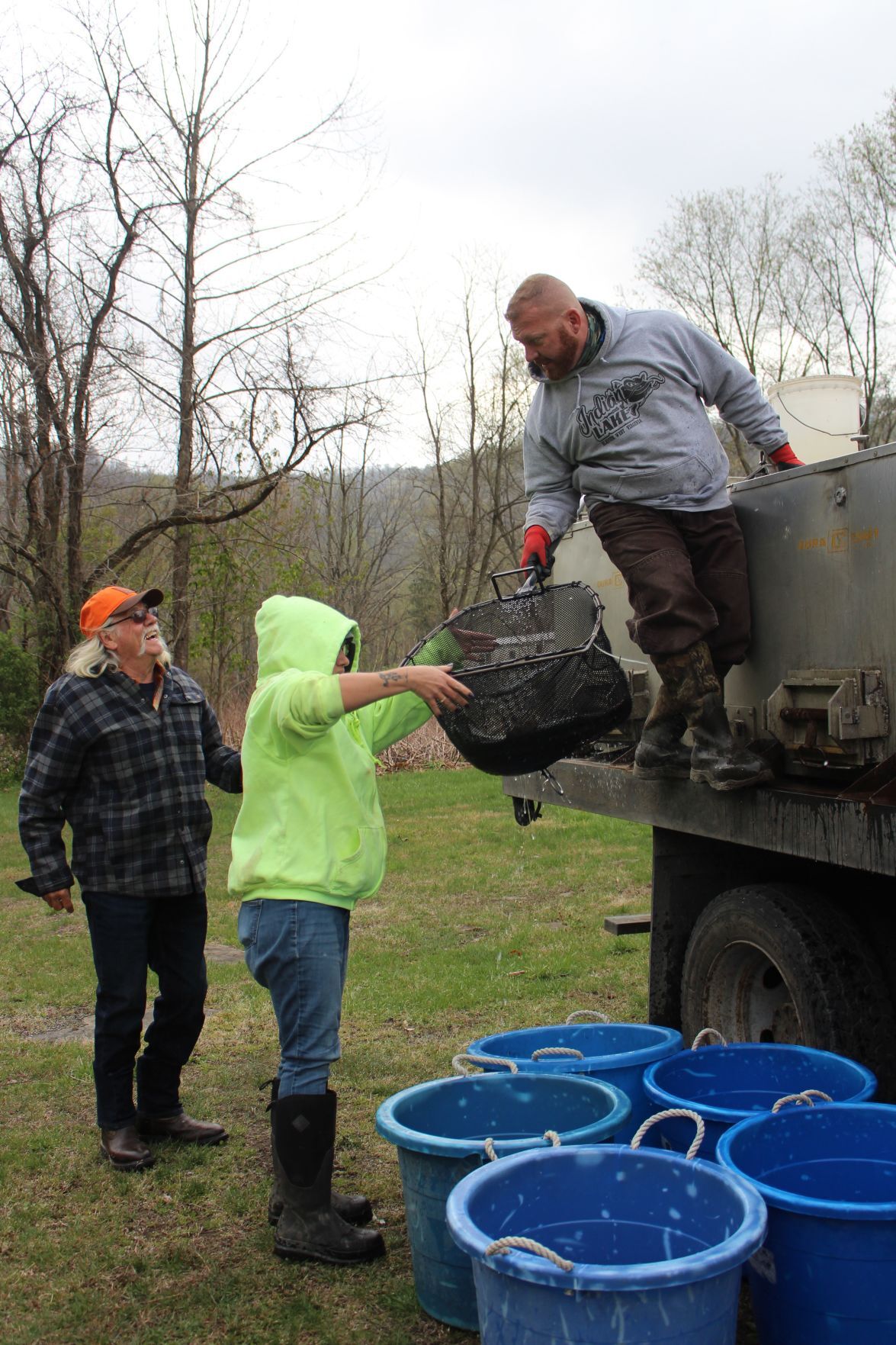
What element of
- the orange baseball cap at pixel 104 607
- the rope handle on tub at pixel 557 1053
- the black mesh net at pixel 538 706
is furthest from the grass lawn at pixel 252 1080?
the orange baseball cap at pixel 104 607

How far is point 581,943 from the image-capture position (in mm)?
7344

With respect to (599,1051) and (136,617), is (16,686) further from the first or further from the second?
(599,1051)

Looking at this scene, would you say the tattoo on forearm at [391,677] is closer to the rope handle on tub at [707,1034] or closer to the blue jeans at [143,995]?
the rope handle on tub at [707,1034]

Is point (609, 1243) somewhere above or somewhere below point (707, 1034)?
below

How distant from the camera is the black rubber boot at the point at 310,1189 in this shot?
324 centimetres

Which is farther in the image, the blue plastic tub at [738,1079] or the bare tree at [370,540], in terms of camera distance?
the bare tree at [370,540]

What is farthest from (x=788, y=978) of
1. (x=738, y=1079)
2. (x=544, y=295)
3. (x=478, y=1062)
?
(x=544, y=295)

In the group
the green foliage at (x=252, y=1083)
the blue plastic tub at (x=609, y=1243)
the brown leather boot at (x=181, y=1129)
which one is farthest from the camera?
the brown leather boot at (x=181, y=1129)

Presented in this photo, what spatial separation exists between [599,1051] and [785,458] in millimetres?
2015

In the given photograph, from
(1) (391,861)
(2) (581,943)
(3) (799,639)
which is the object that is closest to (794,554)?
(3) (799,639)

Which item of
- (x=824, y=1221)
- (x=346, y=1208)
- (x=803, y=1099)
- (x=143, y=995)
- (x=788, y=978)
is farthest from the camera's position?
(x=143, y=995)

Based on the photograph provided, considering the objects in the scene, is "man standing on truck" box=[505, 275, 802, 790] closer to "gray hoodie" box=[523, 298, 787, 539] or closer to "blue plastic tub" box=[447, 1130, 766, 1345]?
"gray hoodie" box=[523, 298, 787, 539]

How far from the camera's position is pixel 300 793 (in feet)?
11.0

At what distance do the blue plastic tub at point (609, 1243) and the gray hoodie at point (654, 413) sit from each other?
193 cm
